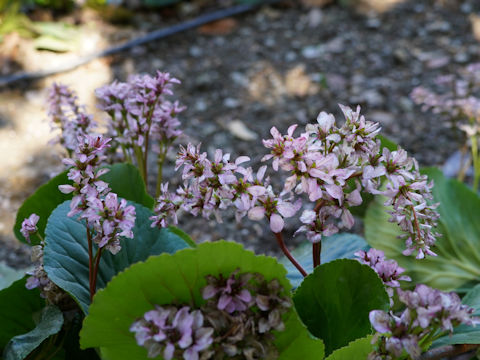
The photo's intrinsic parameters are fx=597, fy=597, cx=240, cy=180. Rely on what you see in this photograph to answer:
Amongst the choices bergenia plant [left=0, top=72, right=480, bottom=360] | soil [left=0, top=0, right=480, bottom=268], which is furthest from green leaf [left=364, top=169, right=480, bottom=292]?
soil [left=0, top=0, right=480, bottom=268]

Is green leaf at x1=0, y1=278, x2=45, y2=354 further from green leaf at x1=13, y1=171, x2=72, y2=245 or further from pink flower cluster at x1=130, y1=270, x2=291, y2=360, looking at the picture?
pink flower cluster at x1=130, y1=270, x2=291, y2=360

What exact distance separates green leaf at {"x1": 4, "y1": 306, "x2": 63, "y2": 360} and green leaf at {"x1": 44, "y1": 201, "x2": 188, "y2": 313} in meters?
0.04

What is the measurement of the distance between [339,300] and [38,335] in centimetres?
39

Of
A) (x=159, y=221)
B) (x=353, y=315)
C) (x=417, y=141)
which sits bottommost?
(x=417, y=141)

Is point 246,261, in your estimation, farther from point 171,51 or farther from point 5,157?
point 171,51

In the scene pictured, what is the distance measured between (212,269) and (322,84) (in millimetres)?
1866

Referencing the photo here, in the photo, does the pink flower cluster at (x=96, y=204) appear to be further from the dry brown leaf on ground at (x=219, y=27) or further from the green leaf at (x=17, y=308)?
the dry brown leaf on ground at (x=219, y=27)

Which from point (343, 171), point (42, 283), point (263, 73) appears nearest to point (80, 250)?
point (42, 283)

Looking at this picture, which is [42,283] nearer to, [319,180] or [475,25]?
[319,180]

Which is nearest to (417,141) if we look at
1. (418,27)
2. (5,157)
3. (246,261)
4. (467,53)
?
(467,53)

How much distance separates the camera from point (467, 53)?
8.57 feet

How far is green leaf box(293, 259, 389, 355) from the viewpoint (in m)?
0.74

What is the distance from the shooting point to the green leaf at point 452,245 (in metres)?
1.20

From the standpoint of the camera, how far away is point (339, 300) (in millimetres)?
769
